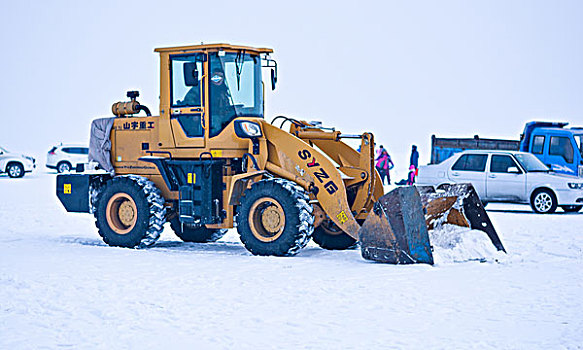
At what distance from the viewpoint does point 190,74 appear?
11547mm

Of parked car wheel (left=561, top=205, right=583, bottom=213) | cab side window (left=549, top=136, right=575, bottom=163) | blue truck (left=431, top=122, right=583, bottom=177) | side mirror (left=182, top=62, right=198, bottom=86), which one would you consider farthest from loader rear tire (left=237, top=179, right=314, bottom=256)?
cab side window (left=549, top=136, right=575, bottom=163)

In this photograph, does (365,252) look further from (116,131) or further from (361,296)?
(116,131)

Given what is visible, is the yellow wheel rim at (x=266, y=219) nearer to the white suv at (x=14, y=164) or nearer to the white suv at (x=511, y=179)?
the white suv at (x=511, y=179)

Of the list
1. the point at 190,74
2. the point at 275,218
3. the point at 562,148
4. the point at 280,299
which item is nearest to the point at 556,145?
the point at 562,148

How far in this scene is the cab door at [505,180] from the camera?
1875cm

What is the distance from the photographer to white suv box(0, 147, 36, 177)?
3416cm

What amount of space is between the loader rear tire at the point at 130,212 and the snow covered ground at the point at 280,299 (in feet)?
0.96

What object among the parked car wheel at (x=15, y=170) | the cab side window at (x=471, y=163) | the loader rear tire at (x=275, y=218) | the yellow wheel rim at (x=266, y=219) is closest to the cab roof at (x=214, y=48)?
the loader rear tire at (x=275, y=218)

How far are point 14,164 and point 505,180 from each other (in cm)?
2300

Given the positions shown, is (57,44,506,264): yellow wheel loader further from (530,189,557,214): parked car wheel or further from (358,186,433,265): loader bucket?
(530,189,557,214): parked car wheel

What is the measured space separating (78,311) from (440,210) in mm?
5333

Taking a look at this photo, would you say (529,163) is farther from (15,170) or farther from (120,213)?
(15,170)

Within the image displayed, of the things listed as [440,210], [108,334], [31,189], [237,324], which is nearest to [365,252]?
[440,210]

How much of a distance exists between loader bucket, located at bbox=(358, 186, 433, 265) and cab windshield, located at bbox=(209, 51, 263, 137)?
280 cm
